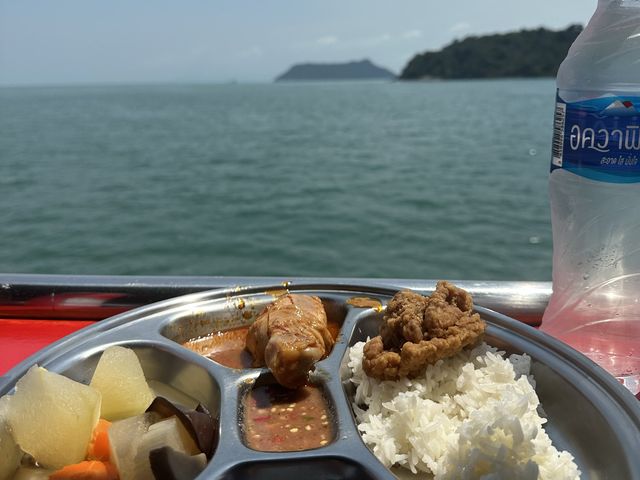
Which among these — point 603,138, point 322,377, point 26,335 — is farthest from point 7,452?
point 603,138

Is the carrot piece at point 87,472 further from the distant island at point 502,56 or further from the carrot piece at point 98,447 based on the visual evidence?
the distant island at point 502,56

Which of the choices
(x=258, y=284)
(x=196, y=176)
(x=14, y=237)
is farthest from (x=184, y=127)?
(x=258, y=284)

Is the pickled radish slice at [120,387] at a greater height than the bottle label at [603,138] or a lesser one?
lesser

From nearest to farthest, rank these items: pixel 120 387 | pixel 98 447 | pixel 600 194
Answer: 1. pixel 98 447
2. pixel 120 387
3. pixel 600 194

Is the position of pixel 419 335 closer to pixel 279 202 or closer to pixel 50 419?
pixel 50 419

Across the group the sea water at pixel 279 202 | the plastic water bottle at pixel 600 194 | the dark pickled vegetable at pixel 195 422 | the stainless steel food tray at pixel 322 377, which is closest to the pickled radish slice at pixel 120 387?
the dark pickled vegetable at pixel 195 422
